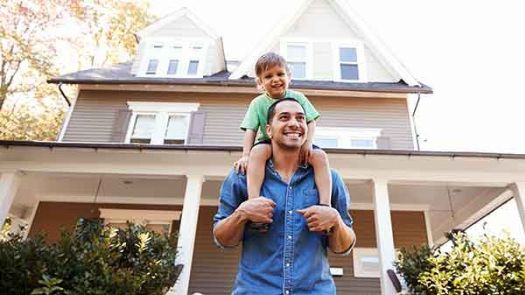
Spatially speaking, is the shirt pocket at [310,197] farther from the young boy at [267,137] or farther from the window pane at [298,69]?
the window pane at [298,69]

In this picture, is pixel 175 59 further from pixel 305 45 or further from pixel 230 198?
pixel 230 198

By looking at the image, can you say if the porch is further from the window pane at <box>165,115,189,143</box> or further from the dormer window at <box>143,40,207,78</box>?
the dormer window at <box>143,40,207,78</box>

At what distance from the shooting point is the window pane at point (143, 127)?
930 cm

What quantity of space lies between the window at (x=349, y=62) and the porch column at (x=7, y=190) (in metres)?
7.20

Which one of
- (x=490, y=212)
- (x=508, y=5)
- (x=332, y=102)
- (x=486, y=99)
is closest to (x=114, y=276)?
(x=332, y=102)

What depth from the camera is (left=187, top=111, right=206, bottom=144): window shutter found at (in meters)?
9.05

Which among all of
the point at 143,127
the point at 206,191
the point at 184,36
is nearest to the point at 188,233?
the point at 206,191

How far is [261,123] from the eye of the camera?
2225 millimetres

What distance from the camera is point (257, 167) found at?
1505mm

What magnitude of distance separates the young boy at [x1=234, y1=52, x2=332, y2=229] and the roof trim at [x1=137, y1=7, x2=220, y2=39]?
9.17 metres

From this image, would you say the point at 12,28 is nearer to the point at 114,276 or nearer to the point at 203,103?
the point at 203,103

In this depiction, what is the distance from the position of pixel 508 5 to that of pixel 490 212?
21.9 feet

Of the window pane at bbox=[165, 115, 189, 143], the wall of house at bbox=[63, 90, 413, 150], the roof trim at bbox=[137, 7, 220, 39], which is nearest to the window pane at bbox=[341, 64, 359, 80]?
the wall of house at bbox=[63, 90, 413, 150]

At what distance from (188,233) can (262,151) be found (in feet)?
15.1
